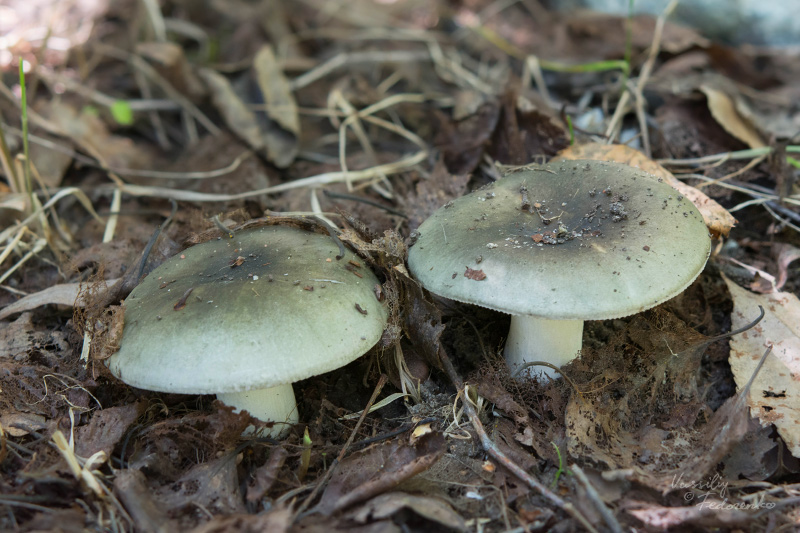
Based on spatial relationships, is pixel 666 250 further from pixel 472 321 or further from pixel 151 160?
pixel 151 160

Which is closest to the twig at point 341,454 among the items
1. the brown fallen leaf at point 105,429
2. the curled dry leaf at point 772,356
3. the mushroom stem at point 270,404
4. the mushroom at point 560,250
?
the mushroom stem at point 270,404

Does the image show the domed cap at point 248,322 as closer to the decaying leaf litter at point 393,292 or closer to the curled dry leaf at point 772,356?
the decaying leaf litter at point 393,292

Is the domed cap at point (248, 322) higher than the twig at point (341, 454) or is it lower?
higher

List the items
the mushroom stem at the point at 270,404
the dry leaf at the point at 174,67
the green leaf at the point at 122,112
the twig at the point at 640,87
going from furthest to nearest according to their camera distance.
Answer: the dry leaf at the point at 174,67
the green leaf at the point at 122,112
the twig at the point at 640,87
the mushroom stem at the point at 270,404

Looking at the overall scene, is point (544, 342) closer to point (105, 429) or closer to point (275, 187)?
point (105, 429)

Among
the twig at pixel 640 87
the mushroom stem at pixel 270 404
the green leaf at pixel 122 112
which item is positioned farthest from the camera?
the green leaf at pixel 122 112

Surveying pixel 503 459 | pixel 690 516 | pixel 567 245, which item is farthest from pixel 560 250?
pixel 690 516

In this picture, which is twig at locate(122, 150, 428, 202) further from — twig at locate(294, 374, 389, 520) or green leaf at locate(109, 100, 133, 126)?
twig at locate(294, 374, 389, 520)

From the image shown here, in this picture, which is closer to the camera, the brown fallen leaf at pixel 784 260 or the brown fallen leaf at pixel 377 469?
the brown fallen leaf at pixel 377 469

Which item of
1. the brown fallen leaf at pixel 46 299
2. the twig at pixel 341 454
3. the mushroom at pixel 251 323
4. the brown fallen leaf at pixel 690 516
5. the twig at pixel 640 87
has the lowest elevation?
the brown fallen leaf at pixel 690 516
